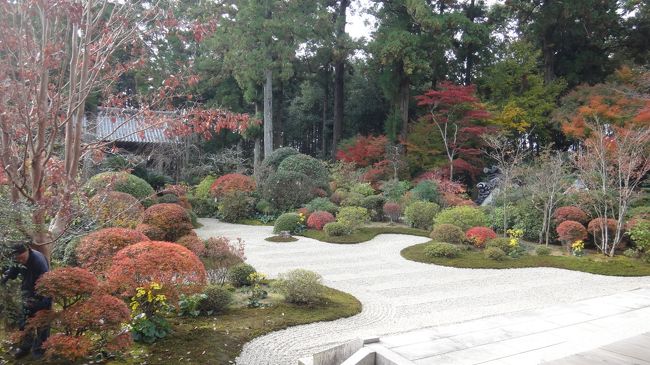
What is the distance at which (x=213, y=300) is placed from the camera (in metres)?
5.36

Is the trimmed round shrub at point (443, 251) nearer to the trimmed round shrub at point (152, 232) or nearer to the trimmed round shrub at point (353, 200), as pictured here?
the trimmed round shrub at point (353, 200)

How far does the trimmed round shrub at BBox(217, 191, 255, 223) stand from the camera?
14586 mm

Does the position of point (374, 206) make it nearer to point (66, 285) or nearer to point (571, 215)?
point (571, 215)

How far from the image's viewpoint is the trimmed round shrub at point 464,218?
11.4 m

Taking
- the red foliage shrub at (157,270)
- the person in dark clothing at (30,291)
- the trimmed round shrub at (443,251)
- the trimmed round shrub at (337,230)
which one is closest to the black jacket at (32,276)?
the person in dark clothing at (30,291)

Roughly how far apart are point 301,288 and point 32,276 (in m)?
3.13

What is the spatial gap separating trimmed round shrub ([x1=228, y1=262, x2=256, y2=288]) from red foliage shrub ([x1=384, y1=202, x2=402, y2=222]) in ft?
24.5

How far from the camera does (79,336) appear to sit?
12.1 ft

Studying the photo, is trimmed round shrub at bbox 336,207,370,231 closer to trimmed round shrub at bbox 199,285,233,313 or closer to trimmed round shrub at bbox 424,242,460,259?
trimmed round shrub at bbox 424,242,460,259

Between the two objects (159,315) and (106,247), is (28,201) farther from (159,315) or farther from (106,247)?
(106,247)

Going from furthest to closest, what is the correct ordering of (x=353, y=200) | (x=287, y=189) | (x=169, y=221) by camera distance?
(x=287, y=189)
(x=353, y=200)
(x=169, y=221)

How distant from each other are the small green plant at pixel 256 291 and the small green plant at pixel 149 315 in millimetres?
1406

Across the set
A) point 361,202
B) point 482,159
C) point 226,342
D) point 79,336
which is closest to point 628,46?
point 482,159

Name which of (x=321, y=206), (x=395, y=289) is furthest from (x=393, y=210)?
(x=395, y=289)
